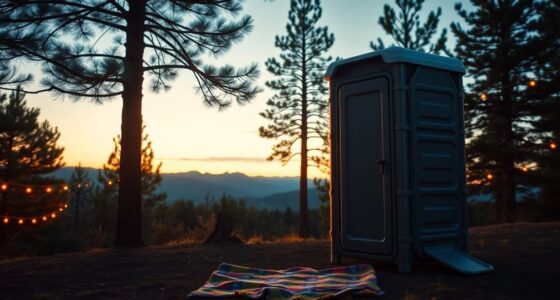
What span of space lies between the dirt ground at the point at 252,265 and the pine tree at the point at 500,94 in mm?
10376

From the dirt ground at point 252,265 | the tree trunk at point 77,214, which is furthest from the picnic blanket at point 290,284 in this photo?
the tree trunk at point 77,214

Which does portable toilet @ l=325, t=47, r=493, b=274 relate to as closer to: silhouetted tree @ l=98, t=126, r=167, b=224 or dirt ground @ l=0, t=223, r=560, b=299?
dirt ground @ l=0, t=223, r=560, b=299

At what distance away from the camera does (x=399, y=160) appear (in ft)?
15.6

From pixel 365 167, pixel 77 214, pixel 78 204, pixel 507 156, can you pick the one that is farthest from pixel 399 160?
pixel 78 204

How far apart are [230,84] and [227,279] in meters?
5.59

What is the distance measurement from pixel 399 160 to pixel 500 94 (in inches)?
598

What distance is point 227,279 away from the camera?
4.23 metres

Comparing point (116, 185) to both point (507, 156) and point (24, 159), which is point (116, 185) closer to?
point (24, 159)

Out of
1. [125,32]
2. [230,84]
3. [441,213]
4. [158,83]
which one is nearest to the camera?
[441,213]

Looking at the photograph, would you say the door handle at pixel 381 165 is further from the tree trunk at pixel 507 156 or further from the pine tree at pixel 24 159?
the pine tree at pixel 24 159

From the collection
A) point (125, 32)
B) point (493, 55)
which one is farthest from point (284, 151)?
point (125, 32)

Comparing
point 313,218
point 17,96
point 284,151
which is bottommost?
point 313,218

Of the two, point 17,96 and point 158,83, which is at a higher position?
point 17,96

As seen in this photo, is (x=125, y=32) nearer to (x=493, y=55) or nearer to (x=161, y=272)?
(x=161, y=272)
